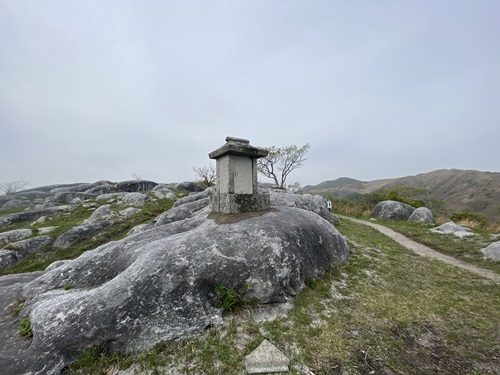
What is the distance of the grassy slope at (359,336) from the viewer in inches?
144

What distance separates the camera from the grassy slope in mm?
3670

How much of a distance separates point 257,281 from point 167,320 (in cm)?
215

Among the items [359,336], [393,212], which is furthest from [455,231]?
[359,336]

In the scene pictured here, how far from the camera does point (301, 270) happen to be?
607cm

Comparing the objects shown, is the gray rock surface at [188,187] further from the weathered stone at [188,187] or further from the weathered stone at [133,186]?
the weathered stone at [133,186]

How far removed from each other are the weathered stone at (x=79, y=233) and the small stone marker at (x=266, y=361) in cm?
1589

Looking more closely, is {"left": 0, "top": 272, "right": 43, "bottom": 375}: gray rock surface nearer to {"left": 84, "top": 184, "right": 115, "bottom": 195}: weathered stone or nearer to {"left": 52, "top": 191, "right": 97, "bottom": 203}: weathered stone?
{"left": 52, "top": 191, "right": 97, "bottom": 203}: weathered stone

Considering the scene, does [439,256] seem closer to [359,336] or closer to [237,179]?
[359,336]

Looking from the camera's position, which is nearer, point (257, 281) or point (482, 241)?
point (257, 281)

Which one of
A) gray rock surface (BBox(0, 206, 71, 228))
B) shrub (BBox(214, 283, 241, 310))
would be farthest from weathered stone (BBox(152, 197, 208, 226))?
gray rock surface (BBox(0, 206, 71, 228))

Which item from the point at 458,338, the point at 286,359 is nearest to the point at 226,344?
the point at 286,359

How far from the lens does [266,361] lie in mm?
3641

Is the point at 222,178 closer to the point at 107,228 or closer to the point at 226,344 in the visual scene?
the point at 226,344

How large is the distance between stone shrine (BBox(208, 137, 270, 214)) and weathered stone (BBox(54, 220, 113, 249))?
12.4m
